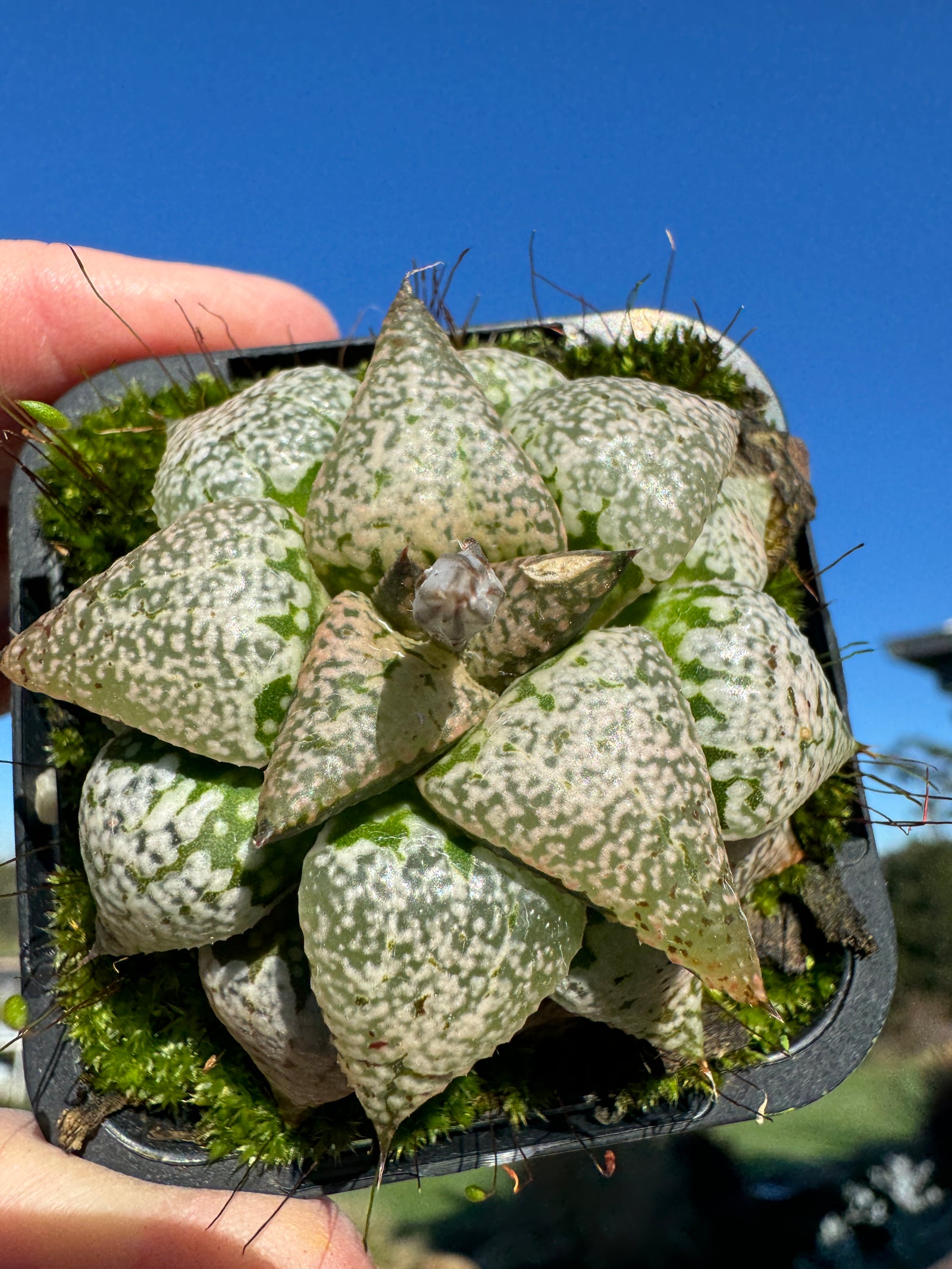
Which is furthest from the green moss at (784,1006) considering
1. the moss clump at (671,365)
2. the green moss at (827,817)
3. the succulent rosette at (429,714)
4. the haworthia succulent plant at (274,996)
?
the moss clump at (671,365)

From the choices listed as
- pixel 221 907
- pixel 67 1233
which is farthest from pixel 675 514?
pixel 67 1233

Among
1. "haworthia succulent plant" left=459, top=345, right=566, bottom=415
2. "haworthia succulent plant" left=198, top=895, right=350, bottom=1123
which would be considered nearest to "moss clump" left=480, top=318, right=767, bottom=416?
"haworthia succulent plant" left=459, top=345, right=566, bottom=415

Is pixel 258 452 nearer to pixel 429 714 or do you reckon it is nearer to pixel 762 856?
pixel 429 714

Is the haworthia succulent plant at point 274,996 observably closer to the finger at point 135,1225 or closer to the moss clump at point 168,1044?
the moss clump at point 168,1044

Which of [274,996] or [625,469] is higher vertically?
[625,469]

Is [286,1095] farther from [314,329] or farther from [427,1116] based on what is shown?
[314,329]

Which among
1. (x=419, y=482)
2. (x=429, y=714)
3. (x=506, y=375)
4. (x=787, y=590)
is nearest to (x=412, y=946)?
(x=429, y=714)
